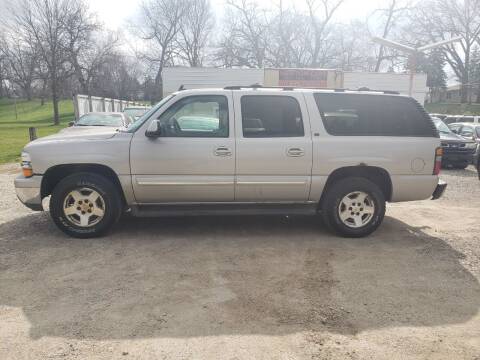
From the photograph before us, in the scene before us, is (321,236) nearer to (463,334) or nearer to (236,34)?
(463,334)

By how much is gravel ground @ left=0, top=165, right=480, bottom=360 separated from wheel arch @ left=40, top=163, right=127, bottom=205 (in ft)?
2.08

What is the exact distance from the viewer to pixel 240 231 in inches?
210

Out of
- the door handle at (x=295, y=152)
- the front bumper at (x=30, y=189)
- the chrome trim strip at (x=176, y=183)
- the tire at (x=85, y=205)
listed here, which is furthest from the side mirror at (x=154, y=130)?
the door handle at (x=295, y=152)

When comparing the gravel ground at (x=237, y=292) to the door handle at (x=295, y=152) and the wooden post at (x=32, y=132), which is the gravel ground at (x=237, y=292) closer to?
the door handle at (x=295, y=152)

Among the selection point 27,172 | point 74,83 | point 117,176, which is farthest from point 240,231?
point 74,83

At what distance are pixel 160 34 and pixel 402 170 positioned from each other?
53.2m

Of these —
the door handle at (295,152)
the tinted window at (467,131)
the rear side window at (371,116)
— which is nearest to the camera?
the door handle at (295,152)

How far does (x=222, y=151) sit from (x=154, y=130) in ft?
2.76

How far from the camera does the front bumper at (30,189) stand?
4722mm

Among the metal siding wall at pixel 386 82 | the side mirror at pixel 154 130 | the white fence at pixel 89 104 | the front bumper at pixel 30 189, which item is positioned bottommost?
the front bumper at pixel 30 189

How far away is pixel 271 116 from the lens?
16.1 feet

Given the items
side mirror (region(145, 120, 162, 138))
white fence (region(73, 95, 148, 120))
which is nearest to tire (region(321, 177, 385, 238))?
side mirror (region(145, 120, 162, 138))

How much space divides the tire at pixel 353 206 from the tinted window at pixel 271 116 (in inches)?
35.2

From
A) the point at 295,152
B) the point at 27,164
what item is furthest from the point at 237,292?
the point at 27,164
